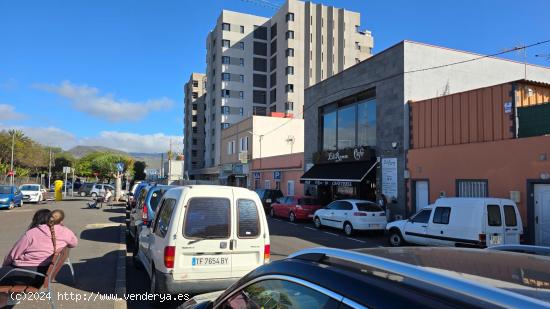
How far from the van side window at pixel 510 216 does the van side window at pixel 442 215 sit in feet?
4.89

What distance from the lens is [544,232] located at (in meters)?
14.2

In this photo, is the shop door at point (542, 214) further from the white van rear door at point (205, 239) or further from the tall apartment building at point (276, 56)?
the tall apartment building at point (276, 56)

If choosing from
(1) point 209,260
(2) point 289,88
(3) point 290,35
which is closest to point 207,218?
(1) point 209,260

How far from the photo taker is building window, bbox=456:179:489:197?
16.3m

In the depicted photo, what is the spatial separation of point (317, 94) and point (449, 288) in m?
28.1

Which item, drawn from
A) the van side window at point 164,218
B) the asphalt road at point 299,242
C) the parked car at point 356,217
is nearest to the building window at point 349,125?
the parked car at point 356,217

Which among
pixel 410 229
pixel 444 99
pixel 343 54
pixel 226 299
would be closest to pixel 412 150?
pixel 444 99

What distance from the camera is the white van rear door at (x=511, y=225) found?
12.3 meters

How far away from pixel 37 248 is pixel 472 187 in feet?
50.3

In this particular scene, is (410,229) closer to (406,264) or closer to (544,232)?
(544,232)

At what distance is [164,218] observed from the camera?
23.0 feet

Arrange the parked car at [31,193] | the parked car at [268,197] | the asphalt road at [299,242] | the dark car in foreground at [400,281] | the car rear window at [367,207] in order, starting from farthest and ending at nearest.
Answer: the parked car at [31,193] < the parked car at [268,197] < the car rear window at [367,207] < the asphalt road at [299,242] < the dark car in foreground at [400,281]

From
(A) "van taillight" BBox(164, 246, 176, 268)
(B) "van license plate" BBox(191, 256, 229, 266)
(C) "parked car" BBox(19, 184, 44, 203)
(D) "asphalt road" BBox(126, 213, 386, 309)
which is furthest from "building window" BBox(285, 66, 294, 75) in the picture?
(A) "van taillight" BBox(164, 246, 176, 268)

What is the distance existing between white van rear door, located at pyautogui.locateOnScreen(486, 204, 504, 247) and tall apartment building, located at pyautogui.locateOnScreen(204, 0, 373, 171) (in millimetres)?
53815
